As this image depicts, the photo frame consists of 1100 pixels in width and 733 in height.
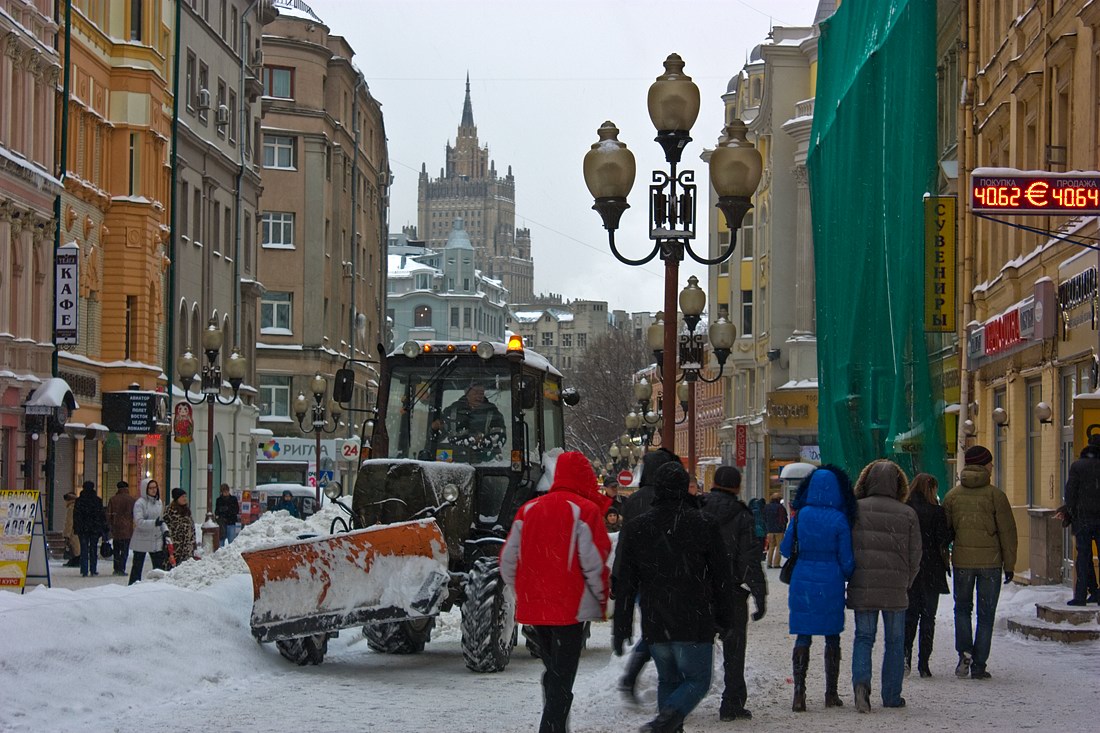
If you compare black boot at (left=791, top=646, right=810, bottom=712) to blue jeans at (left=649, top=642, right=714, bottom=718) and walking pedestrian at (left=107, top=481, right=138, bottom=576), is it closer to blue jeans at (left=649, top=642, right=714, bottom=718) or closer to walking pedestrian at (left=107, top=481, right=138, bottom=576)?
blue jeans at (left=649, top=642, right=714, bottom=718)

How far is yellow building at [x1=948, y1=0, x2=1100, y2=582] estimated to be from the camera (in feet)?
75.2

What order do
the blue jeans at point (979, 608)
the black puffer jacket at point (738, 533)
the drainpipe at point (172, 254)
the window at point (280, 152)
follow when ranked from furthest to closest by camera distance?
the window at point (280, 152) < the drainpipe at point (172, 254) < the blue jeans at point (979, 608) < the black puffer jacket at point (738, 533)

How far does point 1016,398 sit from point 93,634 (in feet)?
56.8

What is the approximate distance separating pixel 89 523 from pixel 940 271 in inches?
571

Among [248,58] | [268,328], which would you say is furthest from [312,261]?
[248,58]

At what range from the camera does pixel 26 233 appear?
37.7 metres

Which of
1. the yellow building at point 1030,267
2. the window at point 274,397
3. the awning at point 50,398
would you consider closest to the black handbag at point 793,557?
the yellow building at point 1030,267

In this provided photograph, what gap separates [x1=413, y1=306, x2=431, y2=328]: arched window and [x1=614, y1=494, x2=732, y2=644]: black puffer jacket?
160 metres

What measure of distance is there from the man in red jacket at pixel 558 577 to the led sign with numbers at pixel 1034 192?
10.1m

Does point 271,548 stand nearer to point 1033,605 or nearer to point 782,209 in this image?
point 1033,605

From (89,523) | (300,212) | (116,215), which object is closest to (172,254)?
(116,215)

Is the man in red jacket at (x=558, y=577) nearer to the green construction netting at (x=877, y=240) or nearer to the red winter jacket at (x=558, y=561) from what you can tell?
the red winter jacket at (x=558, y=561)

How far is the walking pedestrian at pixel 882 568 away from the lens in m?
12.0

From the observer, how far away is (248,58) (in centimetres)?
6016
